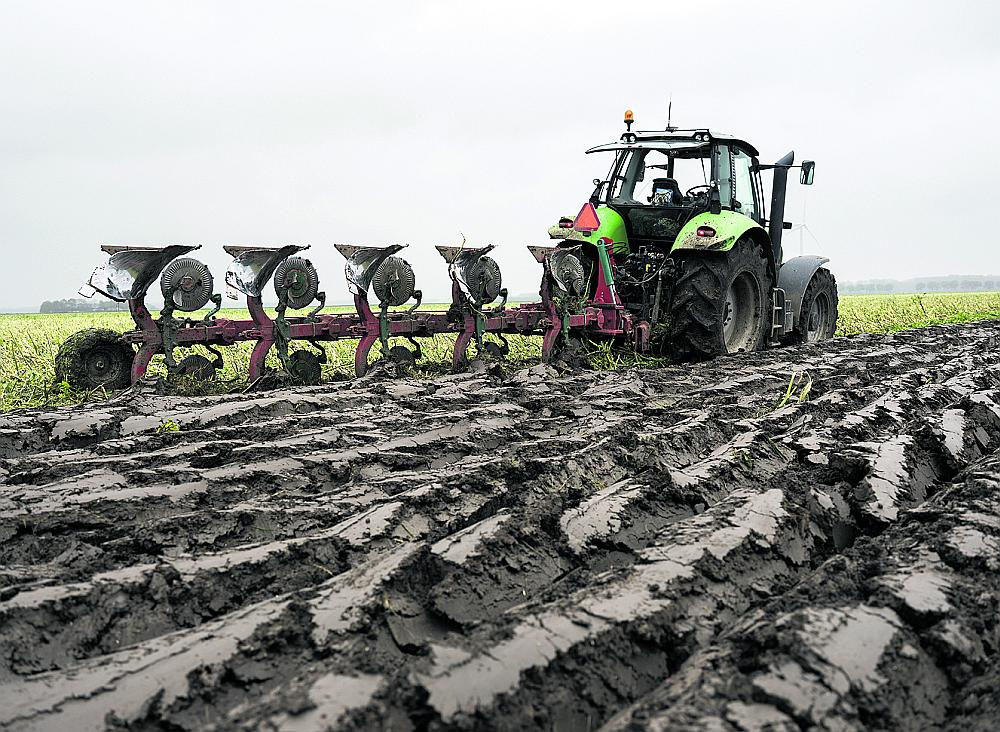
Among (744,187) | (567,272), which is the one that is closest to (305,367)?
(567,272)

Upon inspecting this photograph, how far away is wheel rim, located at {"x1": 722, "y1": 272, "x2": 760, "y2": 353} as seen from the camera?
25.0 feet

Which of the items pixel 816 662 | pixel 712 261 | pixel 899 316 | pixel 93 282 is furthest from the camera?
pixel 899 316

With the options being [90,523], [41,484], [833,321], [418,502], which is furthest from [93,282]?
[833,321]

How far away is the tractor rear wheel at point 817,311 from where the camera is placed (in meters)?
8.81

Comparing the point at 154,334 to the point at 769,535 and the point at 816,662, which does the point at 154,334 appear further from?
the point at 816,662

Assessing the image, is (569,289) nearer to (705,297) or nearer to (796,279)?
(705,297)

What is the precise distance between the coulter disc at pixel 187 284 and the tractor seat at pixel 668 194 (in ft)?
12.6

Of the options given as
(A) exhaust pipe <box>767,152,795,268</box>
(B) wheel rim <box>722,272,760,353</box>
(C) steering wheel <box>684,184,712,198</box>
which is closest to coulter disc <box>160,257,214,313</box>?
(C) steering wheel <box>684,184,712,198</box>

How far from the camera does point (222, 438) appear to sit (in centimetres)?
379

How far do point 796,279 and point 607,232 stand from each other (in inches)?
91.7

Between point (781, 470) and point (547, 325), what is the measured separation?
396cm

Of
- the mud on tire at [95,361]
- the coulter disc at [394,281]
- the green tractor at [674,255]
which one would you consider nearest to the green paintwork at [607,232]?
the green tractor at [674,255]

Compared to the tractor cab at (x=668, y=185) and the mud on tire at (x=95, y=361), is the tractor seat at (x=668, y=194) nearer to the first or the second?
the tractor cab at (x=668, y=185)

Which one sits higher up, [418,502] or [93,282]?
[93,282]
